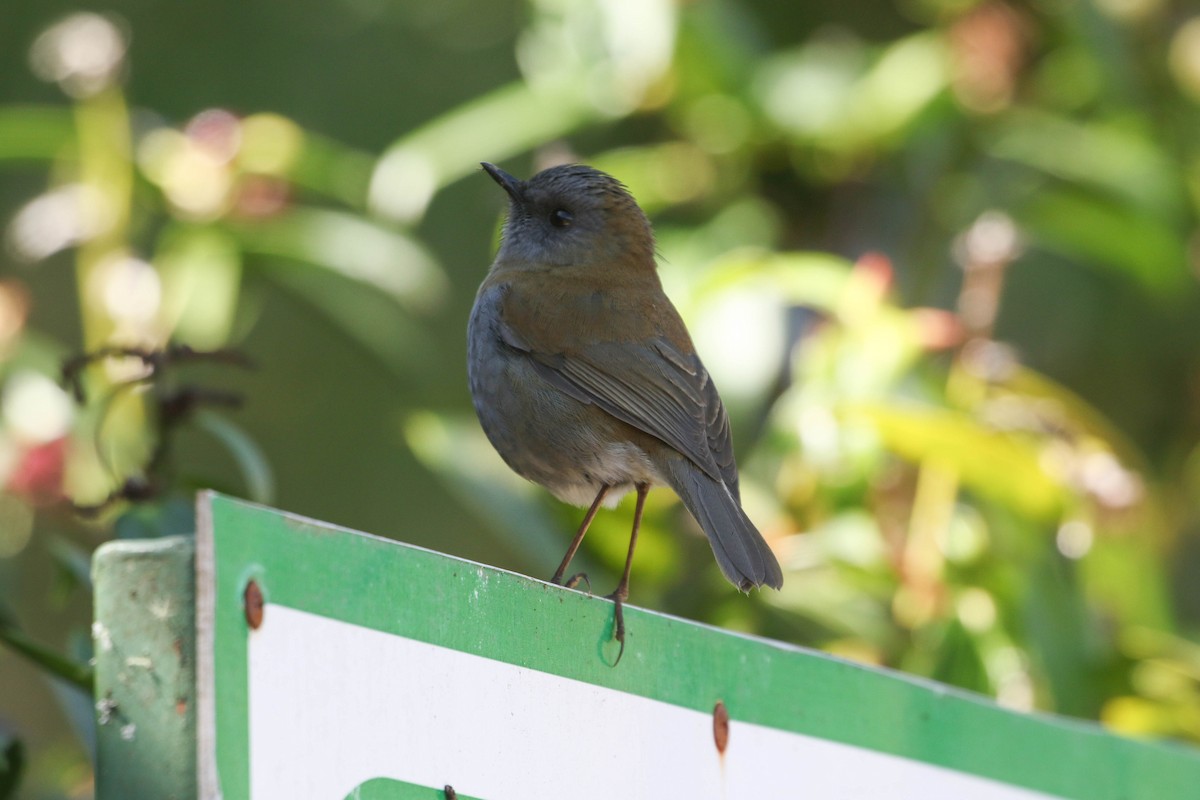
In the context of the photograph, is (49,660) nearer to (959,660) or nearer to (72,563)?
(72,563)

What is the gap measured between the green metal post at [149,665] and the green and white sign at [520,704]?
0.02 metres

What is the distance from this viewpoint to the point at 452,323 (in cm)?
515

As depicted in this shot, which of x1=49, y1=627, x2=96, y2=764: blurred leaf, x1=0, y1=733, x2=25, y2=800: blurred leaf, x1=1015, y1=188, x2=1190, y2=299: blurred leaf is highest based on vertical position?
x1=1015, y1=188, x2=1190, y2=299: blurred leaf

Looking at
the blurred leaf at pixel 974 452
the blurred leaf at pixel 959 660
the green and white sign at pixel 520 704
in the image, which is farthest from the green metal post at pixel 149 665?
the blurred leaf at pixel 959 660

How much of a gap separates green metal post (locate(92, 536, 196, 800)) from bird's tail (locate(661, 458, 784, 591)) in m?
1.13

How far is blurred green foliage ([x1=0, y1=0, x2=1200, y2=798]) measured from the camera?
10.3 feet

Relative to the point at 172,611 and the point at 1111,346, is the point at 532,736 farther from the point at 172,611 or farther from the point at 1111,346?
the point at 1111,346

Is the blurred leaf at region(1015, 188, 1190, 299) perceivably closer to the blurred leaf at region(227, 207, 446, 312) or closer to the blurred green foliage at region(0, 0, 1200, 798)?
the blurred green foliage at region(0, 0, 1200, 798)

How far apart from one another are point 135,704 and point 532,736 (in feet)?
1.88

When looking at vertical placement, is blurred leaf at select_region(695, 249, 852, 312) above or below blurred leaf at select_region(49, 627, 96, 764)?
above

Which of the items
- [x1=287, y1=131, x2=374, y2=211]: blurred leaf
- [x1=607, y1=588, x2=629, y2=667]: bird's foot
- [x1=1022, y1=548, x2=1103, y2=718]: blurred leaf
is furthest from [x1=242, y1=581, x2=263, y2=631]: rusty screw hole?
[x1=287, y1=131, x2=374, y2=211]: blurred leaf

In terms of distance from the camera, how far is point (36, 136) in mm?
3449

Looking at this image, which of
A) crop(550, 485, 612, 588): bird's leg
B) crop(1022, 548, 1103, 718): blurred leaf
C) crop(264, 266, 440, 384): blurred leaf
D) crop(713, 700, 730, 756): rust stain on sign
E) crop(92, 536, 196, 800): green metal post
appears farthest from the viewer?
crop(264, 266, 440, 384): blurred leaf

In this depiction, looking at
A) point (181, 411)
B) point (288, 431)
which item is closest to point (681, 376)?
point (181, 411)
